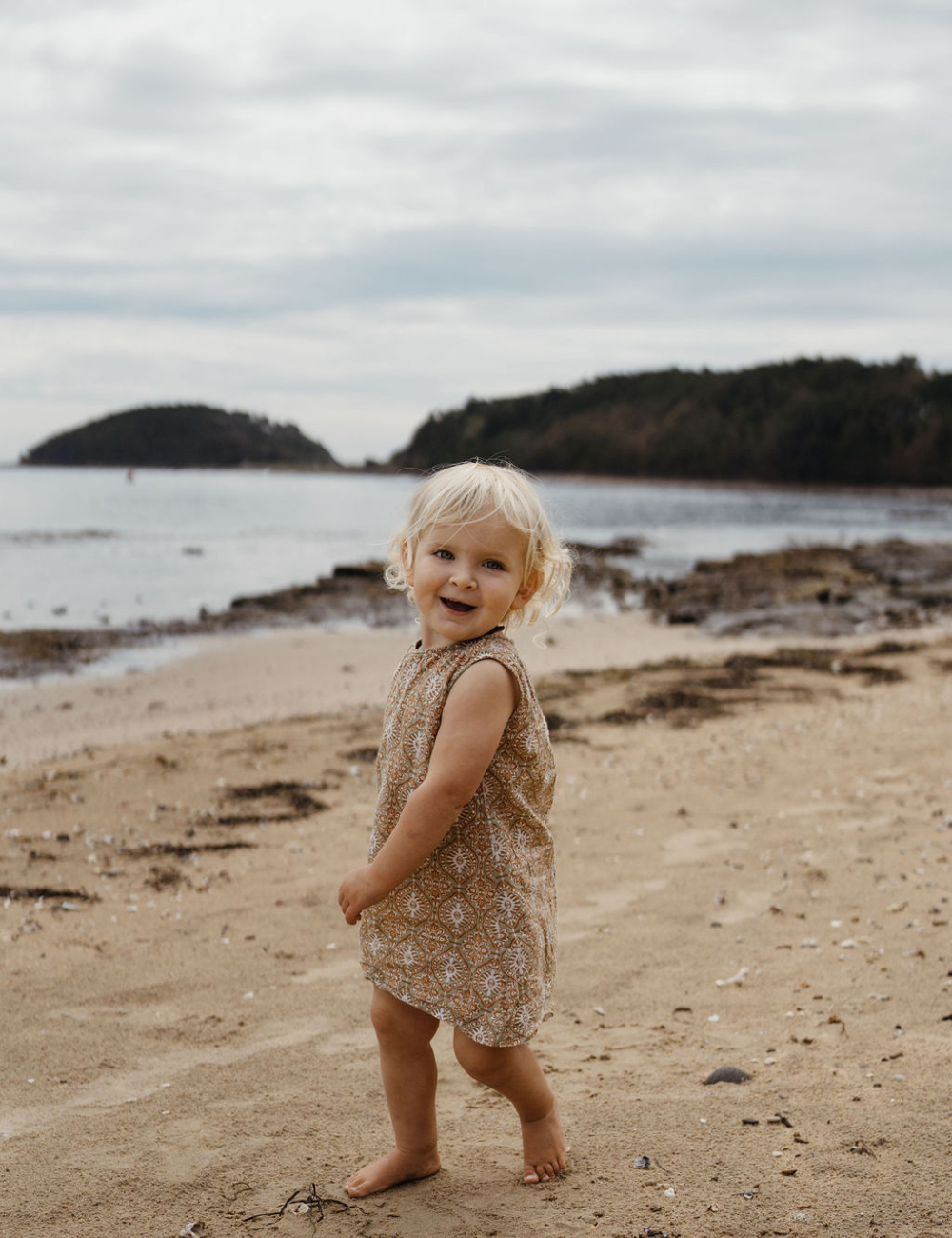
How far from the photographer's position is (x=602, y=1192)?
258 centimetres

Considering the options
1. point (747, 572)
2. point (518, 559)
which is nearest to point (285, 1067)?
point (518, 559)

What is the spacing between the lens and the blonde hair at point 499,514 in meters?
2.53

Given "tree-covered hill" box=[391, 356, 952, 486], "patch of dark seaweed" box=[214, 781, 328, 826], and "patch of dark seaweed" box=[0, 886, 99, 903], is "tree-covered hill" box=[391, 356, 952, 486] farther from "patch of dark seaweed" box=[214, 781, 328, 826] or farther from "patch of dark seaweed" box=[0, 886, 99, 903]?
"patch of dark seaweed" box=[0, 886, 99, 903]

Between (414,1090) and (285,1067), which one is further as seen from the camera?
(285,1067)

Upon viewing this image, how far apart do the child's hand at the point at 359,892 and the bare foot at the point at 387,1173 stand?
2.24ft

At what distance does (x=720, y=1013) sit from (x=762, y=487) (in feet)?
404

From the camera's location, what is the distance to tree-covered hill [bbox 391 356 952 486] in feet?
401

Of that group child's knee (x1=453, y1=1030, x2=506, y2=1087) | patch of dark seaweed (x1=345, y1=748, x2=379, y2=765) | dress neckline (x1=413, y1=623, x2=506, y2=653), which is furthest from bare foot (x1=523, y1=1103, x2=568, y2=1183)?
patch of dark seaweed (x1=345, y1=748, x2=379, y2=765)

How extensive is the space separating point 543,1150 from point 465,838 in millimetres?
802

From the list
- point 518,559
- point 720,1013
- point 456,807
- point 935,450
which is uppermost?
point 935,450

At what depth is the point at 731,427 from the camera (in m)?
137

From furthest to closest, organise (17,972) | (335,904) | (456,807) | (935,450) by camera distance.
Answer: (935,450), (335,904), (17,972), (456,807)

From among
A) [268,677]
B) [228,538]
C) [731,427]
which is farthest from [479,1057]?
[731,427]

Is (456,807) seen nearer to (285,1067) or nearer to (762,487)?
(285,1067)
